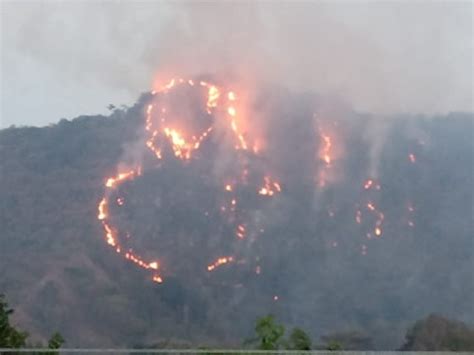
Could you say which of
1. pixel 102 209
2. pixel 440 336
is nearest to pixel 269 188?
pixel 102 209

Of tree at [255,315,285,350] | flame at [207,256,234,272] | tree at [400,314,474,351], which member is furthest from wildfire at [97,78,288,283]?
tree at [255,315,285,350]

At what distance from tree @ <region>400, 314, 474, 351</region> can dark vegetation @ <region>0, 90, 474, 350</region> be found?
375 inches

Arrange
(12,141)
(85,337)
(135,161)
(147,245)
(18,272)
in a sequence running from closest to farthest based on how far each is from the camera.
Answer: (85,337) → (18,272) → (147,245) → (135,161) → (12,141)

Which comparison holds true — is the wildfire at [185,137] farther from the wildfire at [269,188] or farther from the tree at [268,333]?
the tree at [268,333]

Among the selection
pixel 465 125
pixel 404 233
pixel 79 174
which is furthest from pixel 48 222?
pixel 465 125

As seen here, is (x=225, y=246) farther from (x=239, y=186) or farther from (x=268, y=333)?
(x=268, y=333)

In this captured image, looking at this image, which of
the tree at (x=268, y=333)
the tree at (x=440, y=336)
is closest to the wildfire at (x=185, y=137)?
the tree at (x=440, y=336)

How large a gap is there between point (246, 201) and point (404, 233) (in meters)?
22.0

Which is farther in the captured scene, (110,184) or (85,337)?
(110,184)

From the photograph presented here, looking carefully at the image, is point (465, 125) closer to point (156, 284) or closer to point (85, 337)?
point (156, 284)

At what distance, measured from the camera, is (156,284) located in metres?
94.0

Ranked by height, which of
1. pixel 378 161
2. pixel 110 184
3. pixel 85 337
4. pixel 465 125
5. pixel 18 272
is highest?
pixel 465 125

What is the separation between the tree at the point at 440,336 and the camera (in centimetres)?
4997

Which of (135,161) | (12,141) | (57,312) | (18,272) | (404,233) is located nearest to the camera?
(57,312)
